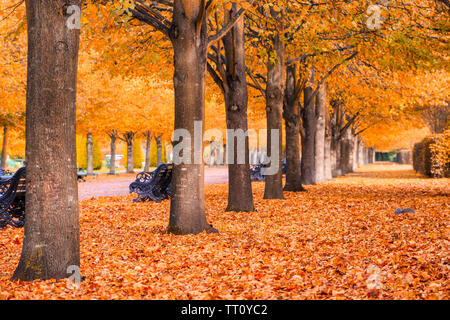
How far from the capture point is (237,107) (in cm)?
1099

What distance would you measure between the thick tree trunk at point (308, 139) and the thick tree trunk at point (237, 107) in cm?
910

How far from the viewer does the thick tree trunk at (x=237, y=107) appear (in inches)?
433

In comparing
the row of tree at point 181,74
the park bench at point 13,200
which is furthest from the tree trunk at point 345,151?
the park bench at point 13,200

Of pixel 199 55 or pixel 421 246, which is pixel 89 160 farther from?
pixel 421 246

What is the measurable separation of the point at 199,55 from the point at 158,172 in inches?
241

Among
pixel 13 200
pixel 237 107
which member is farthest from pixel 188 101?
pixel 13 200

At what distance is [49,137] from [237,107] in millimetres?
6587

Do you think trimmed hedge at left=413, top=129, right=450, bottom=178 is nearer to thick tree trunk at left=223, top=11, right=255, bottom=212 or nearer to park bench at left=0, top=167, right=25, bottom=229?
thick tree trunk at left=223, top=11, right=255, bottom=212

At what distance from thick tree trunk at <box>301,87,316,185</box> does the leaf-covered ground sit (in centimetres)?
918

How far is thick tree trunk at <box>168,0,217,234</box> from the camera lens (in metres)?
7.85

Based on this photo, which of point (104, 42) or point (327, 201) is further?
point (327, 201)

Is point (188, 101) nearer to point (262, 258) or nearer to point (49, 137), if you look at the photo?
point (262, 258)

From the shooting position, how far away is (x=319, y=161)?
21.6m
